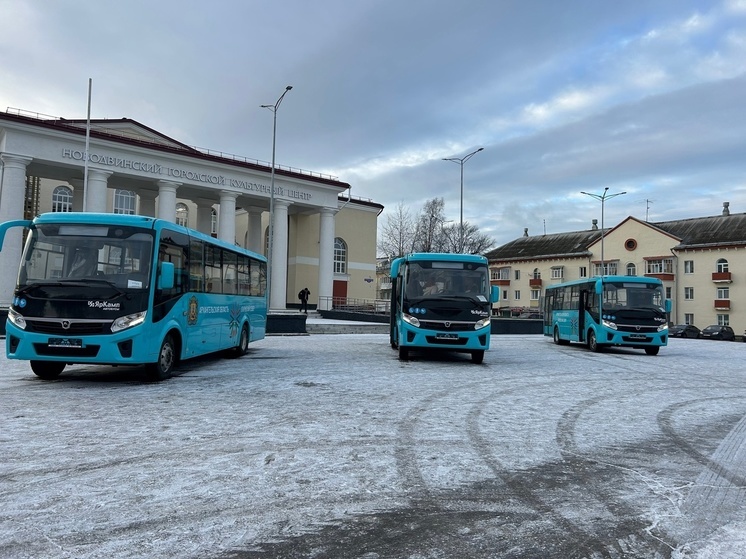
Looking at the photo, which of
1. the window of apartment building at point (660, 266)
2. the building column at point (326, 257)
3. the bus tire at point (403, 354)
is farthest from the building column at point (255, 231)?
the window of apartment building at point (660, 266)

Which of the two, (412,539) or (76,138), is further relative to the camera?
(76,138)

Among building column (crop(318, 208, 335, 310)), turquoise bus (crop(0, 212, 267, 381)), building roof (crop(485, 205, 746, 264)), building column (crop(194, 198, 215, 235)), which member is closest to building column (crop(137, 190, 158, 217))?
building column (crop(194, 198, 215, 235))

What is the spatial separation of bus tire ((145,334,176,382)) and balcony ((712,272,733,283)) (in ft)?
195

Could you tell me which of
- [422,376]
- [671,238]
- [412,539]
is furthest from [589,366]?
[671,238]

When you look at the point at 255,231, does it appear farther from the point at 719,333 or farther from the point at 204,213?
the point at 719,333

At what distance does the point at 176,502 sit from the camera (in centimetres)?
438

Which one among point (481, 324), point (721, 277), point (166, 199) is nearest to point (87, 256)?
point (481, 324)

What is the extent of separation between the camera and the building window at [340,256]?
56406 mm

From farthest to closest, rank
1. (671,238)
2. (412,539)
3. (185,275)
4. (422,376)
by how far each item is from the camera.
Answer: (671,238) → (422,376) → (185,275) → (412,539)

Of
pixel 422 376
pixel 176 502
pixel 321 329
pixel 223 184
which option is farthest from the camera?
pixel 223 184

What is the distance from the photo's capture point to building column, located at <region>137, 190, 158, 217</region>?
4300 cm

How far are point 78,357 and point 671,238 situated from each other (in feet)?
211

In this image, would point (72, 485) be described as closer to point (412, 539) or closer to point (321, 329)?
point (412, 539)

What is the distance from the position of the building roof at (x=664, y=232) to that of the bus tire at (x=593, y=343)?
44.1 meters
